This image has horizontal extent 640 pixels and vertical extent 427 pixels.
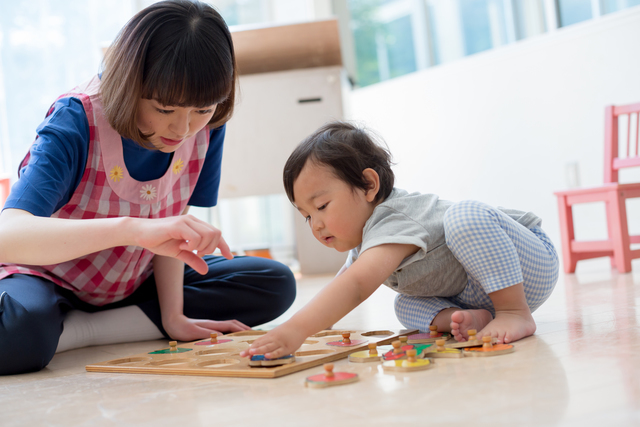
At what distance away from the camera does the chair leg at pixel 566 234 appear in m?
1.82

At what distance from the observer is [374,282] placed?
0.80 metres

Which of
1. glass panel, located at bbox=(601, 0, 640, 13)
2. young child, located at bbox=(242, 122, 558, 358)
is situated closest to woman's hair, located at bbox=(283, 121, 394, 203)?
young child, located at bbox=(242, 122, 558, 358)

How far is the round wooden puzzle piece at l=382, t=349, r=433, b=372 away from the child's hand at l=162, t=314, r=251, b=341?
19.0 inches

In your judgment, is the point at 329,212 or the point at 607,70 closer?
the point at 329,212

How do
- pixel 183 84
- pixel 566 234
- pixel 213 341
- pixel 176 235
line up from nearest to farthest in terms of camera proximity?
pixel 176 235
pixel 183 84
pixel 213 341
pixel 566 234

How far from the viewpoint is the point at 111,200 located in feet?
3.32

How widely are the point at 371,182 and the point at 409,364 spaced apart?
33 centimetres

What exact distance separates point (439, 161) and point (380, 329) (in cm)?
202

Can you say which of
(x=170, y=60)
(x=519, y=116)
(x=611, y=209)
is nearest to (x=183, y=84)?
(x=170, y=60)

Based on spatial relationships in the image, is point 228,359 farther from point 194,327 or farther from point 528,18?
point 528,18

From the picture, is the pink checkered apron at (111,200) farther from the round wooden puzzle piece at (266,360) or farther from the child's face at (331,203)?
the round wooden puzzle piece at (266,360)

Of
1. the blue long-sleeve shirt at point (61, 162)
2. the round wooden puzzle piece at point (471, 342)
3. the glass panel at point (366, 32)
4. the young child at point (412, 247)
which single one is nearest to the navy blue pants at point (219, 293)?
the blue long-sleeve shirt at point (61, 162)

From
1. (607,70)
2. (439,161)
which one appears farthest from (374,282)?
(439,161)

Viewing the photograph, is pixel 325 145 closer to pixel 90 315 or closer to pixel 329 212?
pixel 329 212
